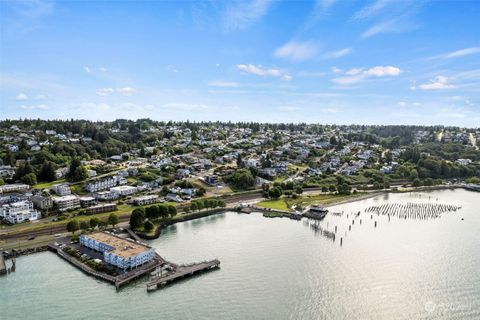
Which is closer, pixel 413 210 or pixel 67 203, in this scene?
pixel 67 203

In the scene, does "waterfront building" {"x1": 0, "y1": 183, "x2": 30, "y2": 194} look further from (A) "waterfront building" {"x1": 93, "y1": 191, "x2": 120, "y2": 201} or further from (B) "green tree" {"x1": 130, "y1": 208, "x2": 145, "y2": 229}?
(B) "green tree" {"x1": 130, "y1": 208, "x2": 145, "y2": 229}

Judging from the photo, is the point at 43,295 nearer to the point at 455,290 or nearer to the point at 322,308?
the point at 322,308

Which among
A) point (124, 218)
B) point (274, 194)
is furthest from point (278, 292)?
point (274, 194)

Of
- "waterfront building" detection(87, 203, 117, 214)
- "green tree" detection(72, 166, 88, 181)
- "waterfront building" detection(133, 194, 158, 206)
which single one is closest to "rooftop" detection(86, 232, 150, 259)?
"waterfront building" detection(87, 203, 117, 214)

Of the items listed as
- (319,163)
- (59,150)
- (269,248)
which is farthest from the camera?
(319,163)

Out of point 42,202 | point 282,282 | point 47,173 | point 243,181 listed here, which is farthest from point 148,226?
point 47,173

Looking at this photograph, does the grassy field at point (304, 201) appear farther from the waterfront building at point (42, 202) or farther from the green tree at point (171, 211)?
the waterfront building at point (42, 202)

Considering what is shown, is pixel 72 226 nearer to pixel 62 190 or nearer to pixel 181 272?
pixel 181 272
